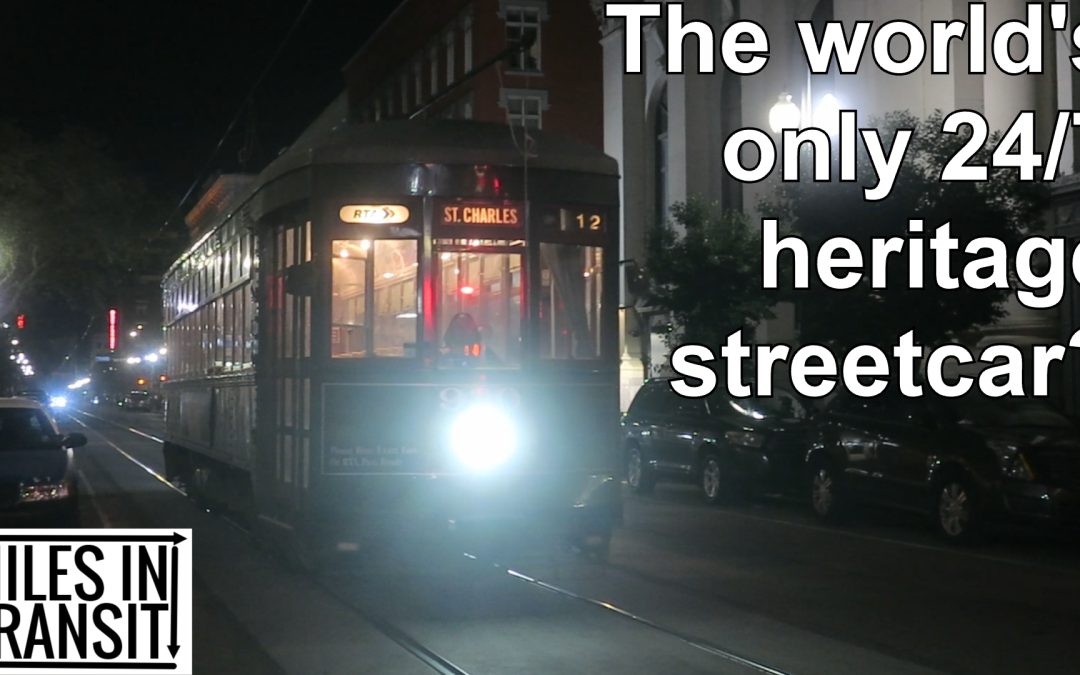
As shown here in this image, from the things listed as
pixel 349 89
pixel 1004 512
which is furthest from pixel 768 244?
pixel 349 89

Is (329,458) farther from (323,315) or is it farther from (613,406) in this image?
(613,406)

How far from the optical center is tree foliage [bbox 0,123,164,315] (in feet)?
148

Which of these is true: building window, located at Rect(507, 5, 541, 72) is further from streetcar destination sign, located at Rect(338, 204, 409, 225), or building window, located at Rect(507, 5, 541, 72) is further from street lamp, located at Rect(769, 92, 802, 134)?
streetcar destination sign, located at Rect(338, 204, 409, 225)

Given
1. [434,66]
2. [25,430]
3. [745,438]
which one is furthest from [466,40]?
[25,430]

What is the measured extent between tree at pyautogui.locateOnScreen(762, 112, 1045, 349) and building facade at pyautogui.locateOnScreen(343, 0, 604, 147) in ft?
88.1

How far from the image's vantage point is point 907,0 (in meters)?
26.2

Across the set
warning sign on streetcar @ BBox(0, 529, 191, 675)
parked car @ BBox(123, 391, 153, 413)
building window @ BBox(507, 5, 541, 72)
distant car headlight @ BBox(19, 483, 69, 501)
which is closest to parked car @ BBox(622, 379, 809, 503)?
distant car headlight @ BBox(19, 483, 69, 501)

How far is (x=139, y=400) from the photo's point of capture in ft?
294

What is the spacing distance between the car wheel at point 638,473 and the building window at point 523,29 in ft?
93.9

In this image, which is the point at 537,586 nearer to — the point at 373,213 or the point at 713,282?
the point at 373,213

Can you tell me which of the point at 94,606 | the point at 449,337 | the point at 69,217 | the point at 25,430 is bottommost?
the point at 94,606

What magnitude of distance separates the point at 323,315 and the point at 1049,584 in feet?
19.7

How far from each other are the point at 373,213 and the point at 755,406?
401 inches

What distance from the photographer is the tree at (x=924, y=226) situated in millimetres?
20484
